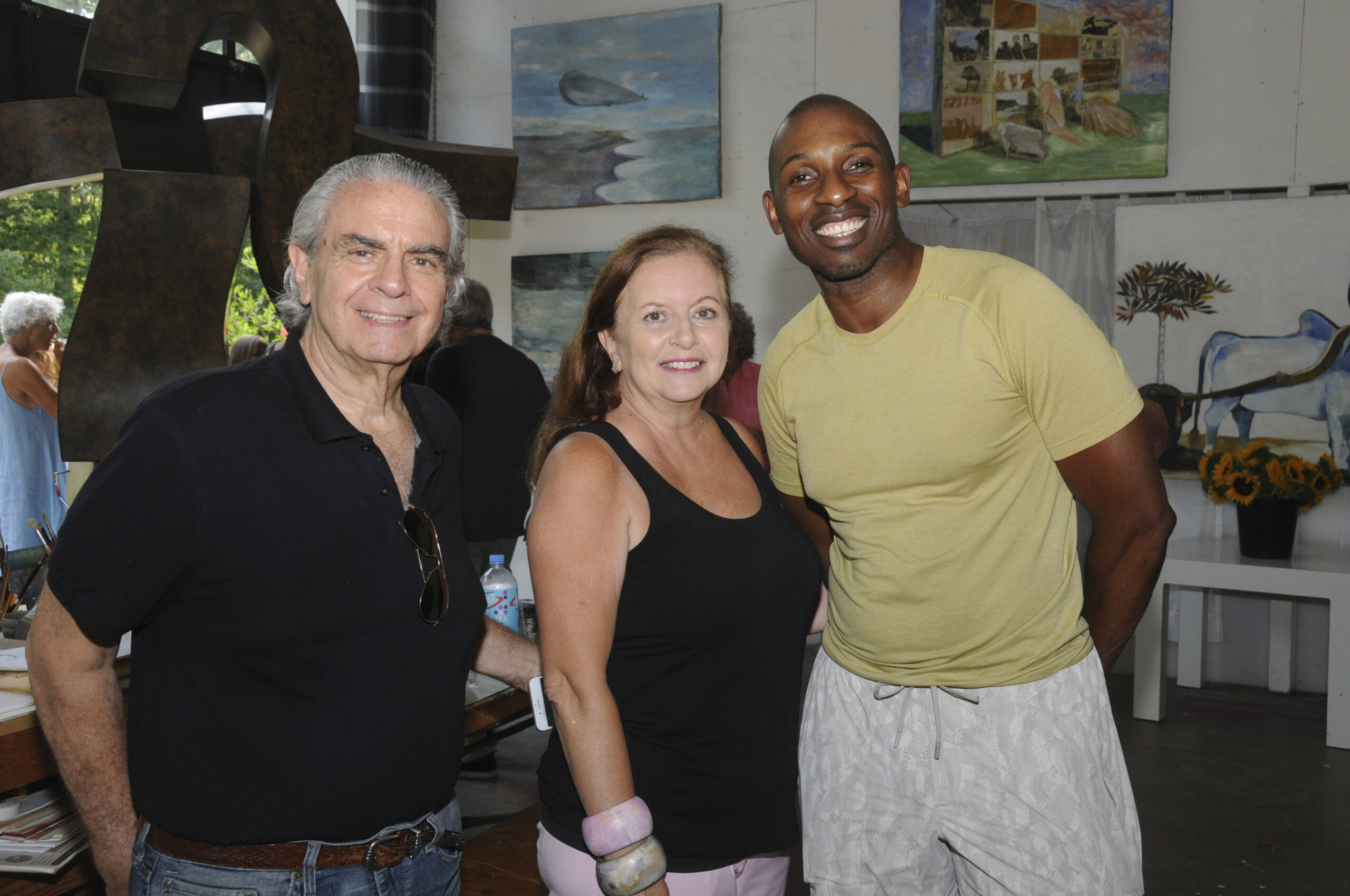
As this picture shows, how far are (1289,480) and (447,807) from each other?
481cm

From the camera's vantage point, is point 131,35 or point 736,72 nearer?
point 131,35

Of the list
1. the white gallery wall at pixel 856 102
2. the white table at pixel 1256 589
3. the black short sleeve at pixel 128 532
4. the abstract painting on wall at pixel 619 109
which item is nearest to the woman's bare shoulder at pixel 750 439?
the black short sleeve at pixel 128 532

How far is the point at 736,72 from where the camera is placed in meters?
6.53

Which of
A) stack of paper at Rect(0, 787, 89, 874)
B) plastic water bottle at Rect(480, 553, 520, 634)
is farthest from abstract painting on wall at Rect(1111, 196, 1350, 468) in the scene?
stack of paper at Rect(0, 787, 89, 874)

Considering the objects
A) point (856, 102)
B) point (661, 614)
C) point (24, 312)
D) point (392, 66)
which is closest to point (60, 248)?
point (392, 66)

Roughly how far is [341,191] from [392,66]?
19.8 feet

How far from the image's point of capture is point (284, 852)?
4.27 feet

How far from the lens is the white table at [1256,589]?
4.54 metres

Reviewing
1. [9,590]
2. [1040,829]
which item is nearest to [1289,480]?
[1040,829]

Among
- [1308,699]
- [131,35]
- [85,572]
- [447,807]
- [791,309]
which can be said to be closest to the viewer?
[85,572]

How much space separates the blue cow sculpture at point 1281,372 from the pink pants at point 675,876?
4.90 meters

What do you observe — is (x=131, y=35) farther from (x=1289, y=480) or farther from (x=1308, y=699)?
(x=1308, y=699)

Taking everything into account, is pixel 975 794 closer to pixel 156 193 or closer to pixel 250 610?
pixel 250 610

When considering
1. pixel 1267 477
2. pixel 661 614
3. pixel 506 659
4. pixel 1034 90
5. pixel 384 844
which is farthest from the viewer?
pixel 1034 90
